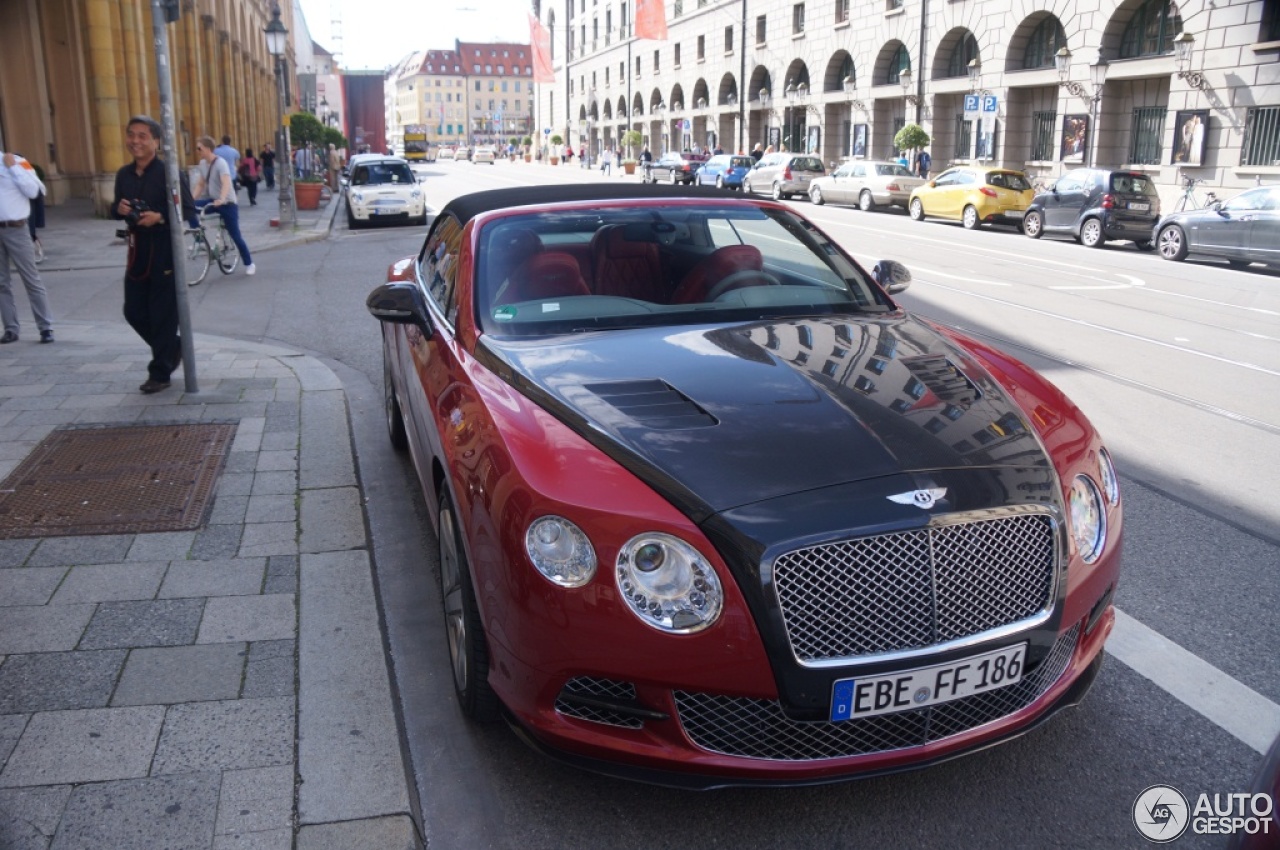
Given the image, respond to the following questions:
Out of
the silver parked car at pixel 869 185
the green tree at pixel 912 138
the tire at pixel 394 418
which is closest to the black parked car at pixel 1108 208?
the silver parked car at pixel 869 185

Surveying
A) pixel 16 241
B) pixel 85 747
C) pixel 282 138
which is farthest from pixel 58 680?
pixel 282 138

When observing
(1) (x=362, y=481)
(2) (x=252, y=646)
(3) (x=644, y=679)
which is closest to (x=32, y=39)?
(1) (x=362, y=481)

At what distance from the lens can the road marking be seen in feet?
10.8

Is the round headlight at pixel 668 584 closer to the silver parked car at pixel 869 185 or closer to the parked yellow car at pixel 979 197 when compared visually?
the parked yellow car at pixel 979 197

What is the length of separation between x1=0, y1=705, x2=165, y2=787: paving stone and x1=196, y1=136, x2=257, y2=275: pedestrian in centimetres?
1224

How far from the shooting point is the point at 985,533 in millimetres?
2721

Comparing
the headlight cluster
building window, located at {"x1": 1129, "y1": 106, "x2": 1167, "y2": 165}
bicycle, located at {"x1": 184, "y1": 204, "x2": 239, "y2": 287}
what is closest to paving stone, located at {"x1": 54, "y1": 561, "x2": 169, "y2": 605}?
the headlight cluster

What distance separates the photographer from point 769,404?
10.3 ft

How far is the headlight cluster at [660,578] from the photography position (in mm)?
2557

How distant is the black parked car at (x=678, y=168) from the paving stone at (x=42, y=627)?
41.1 metres

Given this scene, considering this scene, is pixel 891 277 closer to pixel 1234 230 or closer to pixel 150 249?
pixel 150 249

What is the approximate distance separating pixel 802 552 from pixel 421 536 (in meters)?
2.81

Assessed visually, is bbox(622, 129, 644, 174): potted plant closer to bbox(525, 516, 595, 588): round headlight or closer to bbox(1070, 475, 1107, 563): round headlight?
bbox(1070, 475, 1107, 563): round headlight

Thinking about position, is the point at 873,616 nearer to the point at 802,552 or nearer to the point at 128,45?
the point at 802,552
